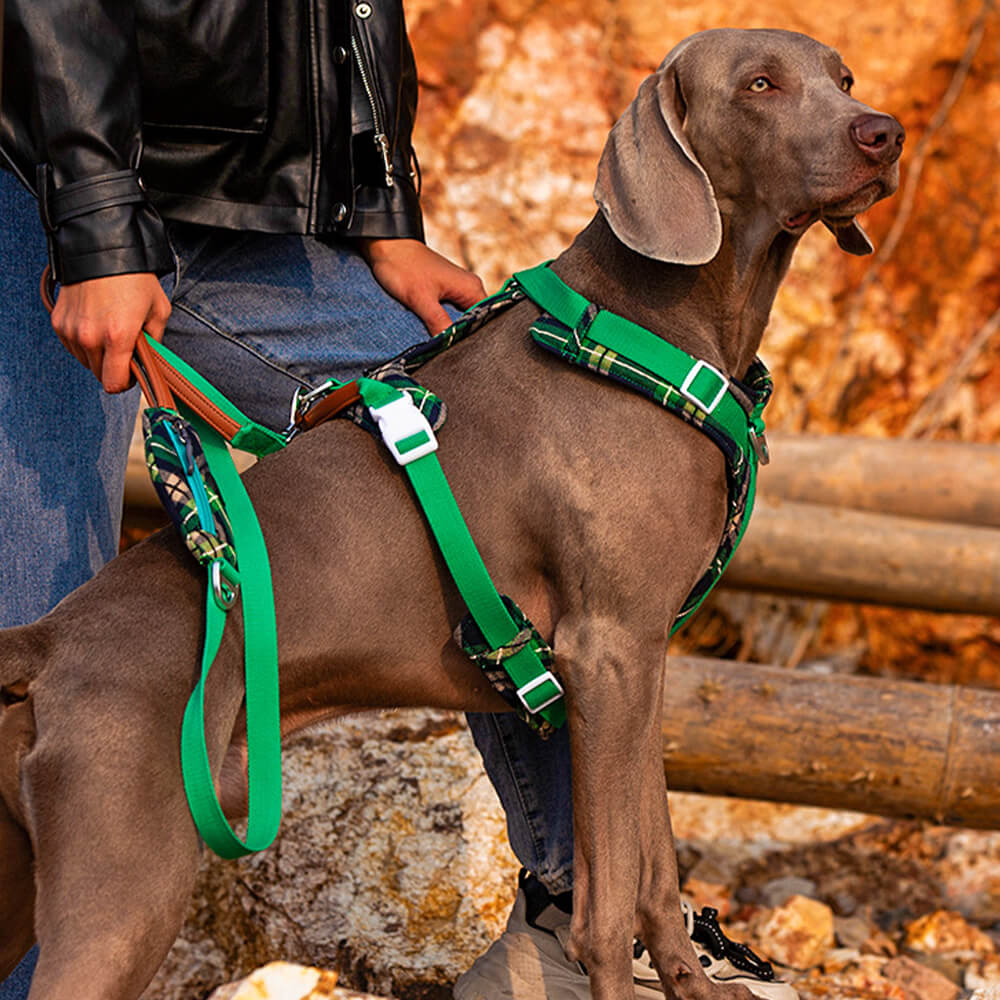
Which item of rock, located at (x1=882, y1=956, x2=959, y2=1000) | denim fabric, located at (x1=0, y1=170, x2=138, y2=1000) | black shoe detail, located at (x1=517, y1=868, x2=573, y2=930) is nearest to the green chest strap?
black shoe detail, located at (x1=517, y1=868, x2=573, y2=930)

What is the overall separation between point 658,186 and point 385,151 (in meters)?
0.47

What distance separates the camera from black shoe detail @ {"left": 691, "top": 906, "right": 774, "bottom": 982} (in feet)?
7.37

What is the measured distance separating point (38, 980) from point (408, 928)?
127 centimetres

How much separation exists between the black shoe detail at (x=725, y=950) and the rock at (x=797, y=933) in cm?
116

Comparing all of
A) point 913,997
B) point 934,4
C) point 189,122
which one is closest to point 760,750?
point 913,997

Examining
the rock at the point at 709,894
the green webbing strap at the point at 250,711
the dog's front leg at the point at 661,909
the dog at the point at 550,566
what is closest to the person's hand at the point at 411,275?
the dog at the point at 550,566

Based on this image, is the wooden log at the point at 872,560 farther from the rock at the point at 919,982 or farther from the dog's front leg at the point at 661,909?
the dog's front leg at the point at 661,909

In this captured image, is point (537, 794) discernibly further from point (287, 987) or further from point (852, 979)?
point (852, 979)

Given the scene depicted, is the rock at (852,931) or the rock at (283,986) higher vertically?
the rock at (283,986)

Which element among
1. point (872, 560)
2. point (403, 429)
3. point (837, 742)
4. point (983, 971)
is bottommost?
point (983, 971)

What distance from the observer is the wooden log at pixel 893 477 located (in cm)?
520

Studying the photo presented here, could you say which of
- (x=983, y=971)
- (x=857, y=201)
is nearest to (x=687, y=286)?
(x=857, y=201)

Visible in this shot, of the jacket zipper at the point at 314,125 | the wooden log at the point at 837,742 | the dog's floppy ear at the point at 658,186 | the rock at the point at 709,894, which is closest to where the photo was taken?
the dog's floppy ear at the point at 658,186

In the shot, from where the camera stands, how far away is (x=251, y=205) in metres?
2.08
